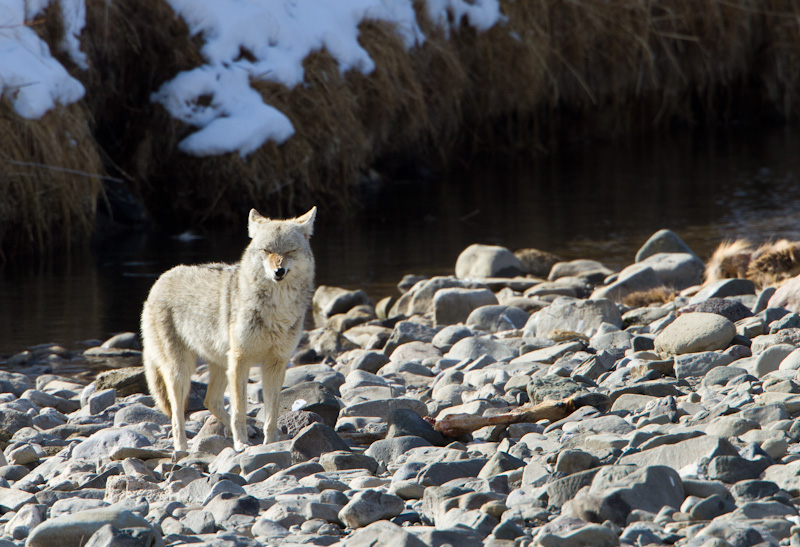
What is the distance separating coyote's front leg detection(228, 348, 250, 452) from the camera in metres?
5.33

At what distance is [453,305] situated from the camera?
→ 30.1ft

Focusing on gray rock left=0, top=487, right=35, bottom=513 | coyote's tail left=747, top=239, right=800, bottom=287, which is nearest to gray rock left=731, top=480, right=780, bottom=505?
gray rock left=0, top=487, right=35, bottom=513

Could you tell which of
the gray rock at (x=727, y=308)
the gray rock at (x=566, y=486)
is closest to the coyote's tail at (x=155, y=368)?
the gray rock at (x=566, y=486)

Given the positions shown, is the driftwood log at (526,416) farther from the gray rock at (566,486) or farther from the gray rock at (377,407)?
the gray rock at (566,486)

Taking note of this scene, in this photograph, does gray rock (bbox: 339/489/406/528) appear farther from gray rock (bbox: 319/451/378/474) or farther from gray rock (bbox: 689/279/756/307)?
gray rock (bbox: 689/279/756/307)

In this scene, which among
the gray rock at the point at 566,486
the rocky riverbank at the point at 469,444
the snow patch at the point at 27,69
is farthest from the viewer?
the snow patch at the point at 27,69

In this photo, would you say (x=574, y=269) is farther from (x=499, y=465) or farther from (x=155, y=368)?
(x=499, y=465)

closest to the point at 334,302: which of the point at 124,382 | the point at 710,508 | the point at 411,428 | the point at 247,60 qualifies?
the point at 124,382

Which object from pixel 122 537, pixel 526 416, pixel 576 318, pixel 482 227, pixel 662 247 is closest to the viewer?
pixel 122 537

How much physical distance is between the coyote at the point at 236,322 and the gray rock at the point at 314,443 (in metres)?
0.53

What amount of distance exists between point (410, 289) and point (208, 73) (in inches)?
222

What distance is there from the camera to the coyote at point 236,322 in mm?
5305

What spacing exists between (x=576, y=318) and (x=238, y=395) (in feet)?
11.1

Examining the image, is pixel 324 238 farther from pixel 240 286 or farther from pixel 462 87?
pixel 240 286
